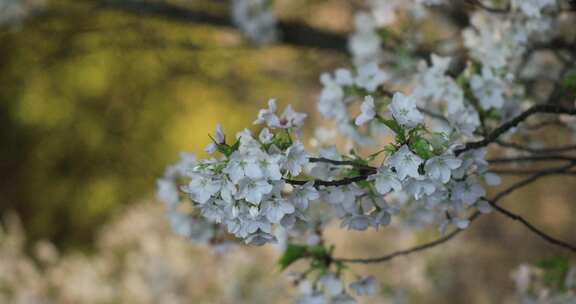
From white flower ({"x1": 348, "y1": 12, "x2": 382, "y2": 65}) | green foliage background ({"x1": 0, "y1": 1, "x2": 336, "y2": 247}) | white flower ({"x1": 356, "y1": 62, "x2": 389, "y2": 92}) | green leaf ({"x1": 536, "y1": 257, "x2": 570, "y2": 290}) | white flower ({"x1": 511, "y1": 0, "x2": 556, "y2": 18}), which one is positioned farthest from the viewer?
green foliage background ({"x1": 0, "y1": 1, "x2": 336, "y2": 247})

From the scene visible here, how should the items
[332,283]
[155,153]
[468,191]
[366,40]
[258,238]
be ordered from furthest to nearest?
[155,153], [366,40], [332,283], [468,191], [258,238]

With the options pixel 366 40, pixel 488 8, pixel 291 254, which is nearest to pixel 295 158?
pixel 291 254

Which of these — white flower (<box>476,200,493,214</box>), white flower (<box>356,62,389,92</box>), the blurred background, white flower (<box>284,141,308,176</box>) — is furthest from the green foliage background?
white flower (<box>284,141,308,176</box>)

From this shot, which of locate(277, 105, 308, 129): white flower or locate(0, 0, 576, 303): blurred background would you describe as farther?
locate(0, 0, 576, 303): blurred background

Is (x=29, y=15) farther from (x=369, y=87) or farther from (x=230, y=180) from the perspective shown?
(x=230, y=180)

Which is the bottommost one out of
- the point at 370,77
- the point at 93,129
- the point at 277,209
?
the point at 277,209

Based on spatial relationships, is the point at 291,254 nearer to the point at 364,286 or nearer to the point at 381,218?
the point at 364,286

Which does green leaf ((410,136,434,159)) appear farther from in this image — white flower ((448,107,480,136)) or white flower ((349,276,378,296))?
white flower ((349,276,378,296))

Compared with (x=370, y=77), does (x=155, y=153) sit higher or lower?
higher
